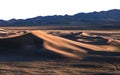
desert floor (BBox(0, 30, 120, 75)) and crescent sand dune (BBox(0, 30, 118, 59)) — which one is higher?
crescent sand dune (BBox(0, 30, 118, 59))

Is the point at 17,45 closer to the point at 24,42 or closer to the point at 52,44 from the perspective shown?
the point at 24,42

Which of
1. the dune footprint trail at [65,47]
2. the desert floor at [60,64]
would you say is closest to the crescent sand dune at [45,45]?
the dune footprint trail at [65,47]

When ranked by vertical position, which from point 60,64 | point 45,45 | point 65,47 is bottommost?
point 60,64

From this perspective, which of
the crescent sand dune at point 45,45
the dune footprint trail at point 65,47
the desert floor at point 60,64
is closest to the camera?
the desert floor at point 60,64

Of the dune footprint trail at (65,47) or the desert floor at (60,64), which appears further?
the dune footprint trail at (65,47)

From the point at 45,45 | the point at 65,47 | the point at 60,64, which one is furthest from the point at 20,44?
the point at 60,64

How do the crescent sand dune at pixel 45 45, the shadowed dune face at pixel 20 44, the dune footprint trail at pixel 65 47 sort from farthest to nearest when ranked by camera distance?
the shadowed dune face at pixel 20 44 → the crescent sand dune at pixel 45 45 → the dune footprint trail at pixel 65 47

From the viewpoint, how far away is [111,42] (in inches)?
939

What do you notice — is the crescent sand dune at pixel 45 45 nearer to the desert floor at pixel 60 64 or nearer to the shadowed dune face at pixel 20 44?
the shadowed dune face at pixel 20 44

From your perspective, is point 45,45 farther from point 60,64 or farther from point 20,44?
point 60,64

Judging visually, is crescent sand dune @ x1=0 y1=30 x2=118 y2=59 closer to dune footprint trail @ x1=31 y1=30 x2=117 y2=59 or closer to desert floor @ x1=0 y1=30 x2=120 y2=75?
dune footprint trail @ x1=31 y1=30 x2=117 y2=59

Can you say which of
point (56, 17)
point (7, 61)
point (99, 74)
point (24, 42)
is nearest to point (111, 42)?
point (24, 42)

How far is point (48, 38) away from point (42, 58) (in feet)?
9.67

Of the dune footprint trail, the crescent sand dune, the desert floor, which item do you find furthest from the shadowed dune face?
the desert floor
